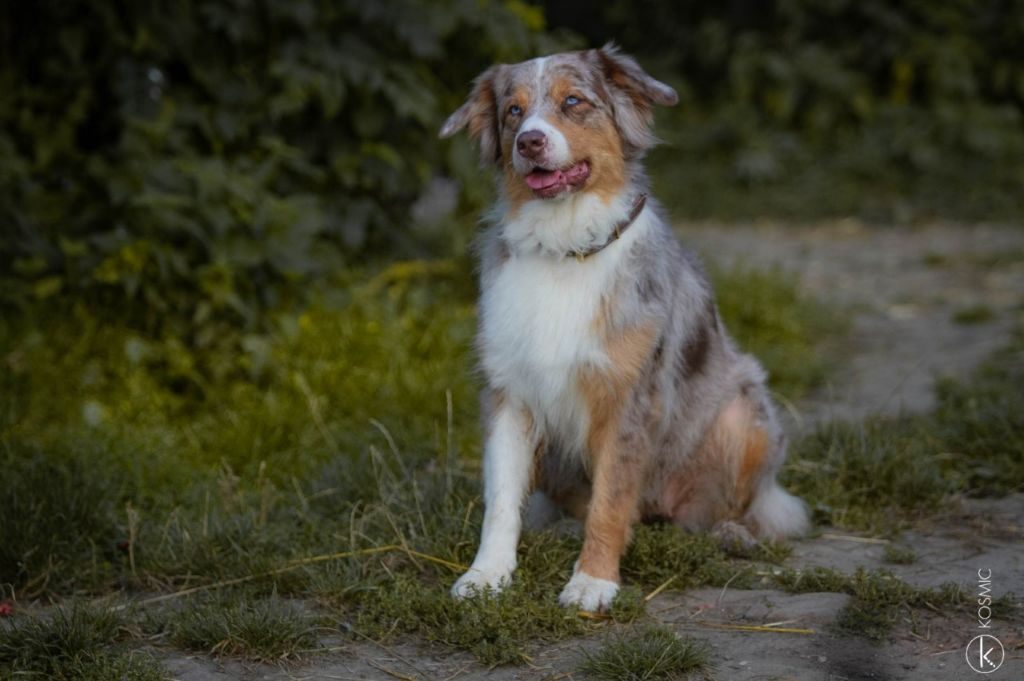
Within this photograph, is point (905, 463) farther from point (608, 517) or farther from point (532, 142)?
A: point (532, 142)

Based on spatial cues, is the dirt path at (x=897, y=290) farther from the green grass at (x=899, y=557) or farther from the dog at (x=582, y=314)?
the dog at (x=582, y=314)

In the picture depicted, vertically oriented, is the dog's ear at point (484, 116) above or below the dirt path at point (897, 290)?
above

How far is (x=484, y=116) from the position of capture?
13.7 feet

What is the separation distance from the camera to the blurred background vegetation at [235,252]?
513 centimetres

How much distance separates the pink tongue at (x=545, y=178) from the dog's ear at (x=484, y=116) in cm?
33

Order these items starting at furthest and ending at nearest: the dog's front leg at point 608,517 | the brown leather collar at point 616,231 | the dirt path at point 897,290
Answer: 1. the dirt path at point 897,290
2. the brown leather collar at point 616,231
3. the dog's front leg at point 608,517

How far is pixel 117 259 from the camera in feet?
18.7

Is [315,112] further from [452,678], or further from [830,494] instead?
[452,678]

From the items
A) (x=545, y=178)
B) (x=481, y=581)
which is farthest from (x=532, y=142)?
(x=481, y=581)

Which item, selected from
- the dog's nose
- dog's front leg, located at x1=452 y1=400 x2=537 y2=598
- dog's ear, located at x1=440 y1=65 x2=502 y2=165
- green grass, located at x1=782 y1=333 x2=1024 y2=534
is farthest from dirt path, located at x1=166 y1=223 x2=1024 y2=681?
dog's ear, located at x1=440 y1=65 x2=502 y2=165

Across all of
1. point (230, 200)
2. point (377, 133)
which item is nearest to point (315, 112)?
point (377, 133)

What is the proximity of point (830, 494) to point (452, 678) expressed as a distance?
178cm

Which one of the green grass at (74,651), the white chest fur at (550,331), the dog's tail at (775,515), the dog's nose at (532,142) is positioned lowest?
the green grass at (74,651)
